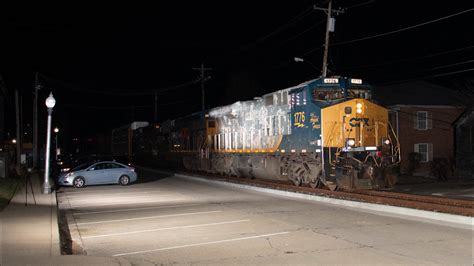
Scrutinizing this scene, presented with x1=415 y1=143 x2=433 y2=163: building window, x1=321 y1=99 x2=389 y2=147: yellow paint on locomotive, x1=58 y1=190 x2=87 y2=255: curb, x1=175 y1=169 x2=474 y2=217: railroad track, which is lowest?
x1=58 y1=190 x2=87 y2=255: curb

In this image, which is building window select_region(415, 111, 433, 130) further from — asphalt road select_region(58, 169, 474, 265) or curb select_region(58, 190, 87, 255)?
curb select_region(58, 190, 87, 255)

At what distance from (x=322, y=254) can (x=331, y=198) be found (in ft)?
23.9

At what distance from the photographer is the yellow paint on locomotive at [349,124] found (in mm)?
17297

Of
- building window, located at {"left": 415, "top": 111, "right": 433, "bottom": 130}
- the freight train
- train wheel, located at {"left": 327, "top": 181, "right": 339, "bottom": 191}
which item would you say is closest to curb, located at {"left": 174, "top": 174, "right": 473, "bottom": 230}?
train wheel, located at {"left": 327, "top": 181, "right": 339, "bottom": 191}

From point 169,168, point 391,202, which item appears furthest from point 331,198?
point 169,168

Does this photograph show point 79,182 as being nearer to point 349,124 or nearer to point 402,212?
point 349,124

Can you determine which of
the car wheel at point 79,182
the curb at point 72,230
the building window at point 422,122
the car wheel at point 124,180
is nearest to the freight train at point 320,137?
the car wheel at point 124,180

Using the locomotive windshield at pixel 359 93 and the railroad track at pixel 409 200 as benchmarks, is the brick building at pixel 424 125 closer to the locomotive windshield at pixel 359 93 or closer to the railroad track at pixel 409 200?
the locomotive windshield at pixel 359 93

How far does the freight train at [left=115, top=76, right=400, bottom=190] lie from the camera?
55.9 ft

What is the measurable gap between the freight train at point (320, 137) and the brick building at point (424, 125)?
13.6 metres

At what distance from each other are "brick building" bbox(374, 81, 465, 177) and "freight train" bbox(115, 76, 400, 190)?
1365 cm

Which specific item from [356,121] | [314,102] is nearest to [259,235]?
[356,121]

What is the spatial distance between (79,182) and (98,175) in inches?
38.5

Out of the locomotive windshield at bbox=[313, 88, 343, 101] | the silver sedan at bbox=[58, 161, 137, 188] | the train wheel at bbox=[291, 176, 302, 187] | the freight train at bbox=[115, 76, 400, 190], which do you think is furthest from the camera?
the silver sedan at bbox=[58, 161, 137, 188]
